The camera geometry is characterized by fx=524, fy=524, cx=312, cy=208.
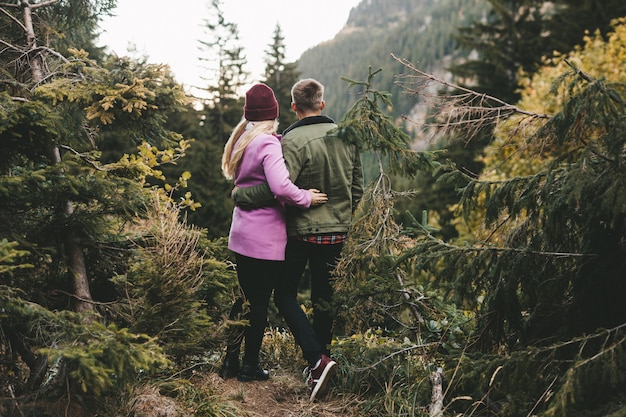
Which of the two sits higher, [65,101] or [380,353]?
[65,101]

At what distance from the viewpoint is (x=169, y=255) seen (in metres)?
3.27

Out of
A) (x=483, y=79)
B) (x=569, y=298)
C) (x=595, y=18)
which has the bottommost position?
(x=569, y=298)

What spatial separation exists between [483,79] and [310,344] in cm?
2338

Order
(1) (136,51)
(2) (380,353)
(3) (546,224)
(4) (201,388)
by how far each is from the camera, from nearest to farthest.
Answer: (3) (546,224) < (4) (201,388) < (2) (380,353) < (1) (136,51)

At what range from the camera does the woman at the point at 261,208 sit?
10.9 ft

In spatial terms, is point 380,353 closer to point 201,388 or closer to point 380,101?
point 201,388

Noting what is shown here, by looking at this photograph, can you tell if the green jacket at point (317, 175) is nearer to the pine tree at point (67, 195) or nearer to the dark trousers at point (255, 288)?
the dark trousers at point (255, 288)

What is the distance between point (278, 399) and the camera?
362 cm

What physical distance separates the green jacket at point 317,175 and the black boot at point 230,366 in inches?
41.7

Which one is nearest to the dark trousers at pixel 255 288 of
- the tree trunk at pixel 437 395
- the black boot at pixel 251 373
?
the black boot at pixel 251 373

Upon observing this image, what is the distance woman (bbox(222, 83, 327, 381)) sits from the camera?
3.32 m

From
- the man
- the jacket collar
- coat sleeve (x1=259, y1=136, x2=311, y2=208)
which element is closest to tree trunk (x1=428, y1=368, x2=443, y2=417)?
the man

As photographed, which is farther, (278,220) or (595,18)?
(595,18)

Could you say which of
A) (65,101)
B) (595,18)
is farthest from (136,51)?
(65,101)
